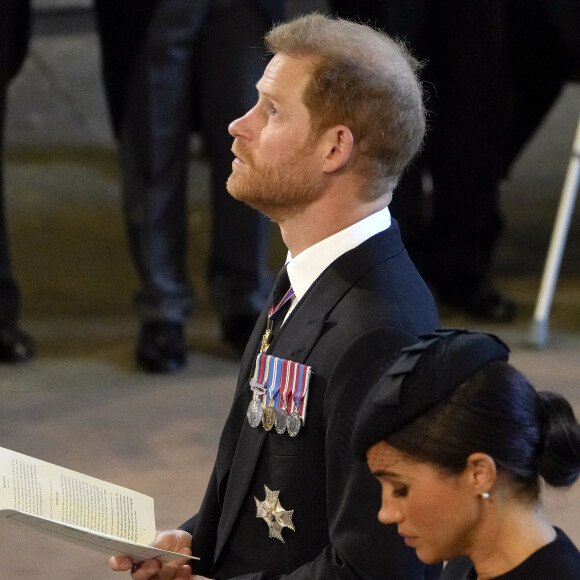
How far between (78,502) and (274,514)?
1.01 feet

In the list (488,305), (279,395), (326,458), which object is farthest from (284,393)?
(488,305)

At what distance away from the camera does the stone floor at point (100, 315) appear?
3178mm

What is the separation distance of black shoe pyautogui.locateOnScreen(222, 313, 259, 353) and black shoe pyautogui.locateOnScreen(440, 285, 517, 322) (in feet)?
2.69

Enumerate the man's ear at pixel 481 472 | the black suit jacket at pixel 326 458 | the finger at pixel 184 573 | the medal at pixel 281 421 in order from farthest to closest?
the finger at pixel 184 573 → the medal at pixel 281 421 → the black suit jacket at pixel 326 458 → the man's ear at pixel 481 472

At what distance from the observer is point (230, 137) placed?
3.82 metres

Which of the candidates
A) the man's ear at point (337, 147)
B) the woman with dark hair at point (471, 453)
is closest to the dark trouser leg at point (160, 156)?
the man's ear at point (337, 147)

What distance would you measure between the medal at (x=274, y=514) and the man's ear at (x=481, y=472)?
0.37 metres

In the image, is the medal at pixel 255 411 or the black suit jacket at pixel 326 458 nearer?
the black suit jacket at pixel 326 458

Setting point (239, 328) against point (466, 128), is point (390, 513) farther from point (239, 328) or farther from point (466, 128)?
point (466, 128)

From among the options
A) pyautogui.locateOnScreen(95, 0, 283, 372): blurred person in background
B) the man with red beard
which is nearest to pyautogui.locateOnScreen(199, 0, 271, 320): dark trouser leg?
pyautogui.locateOnScreen(95, 0, 283, 372): blurred person in background

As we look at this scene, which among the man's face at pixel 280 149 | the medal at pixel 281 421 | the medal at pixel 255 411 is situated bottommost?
the medal at pixel 255 411

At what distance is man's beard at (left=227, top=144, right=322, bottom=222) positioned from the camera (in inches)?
67.1

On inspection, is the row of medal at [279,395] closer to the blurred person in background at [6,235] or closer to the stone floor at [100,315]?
the stone floor at [100,315]

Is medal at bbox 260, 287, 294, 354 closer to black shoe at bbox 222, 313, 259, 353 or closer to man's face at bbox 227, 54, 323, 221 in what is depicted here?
man's face at bbox 227, 54, 323, 221
